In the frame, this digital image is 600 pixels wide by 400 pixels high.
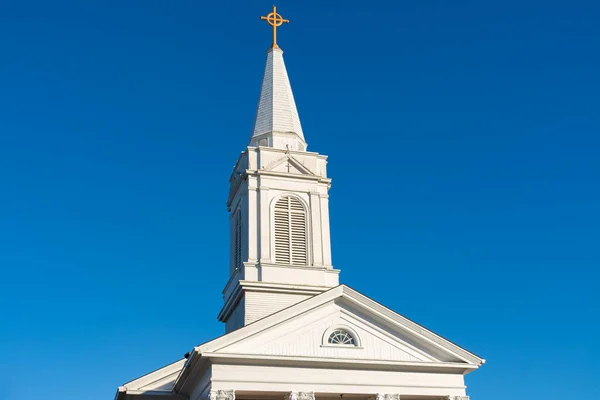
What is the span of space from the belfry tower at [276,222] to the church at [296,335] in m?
0.05

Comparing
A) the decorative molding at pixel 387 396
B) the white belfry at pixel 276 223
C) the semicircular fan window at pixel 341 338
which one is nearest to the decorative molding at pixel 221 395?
the semicircular fan window at pixel 341 338

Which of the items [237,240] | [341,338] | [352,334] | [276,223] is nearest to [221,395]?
[341,338]

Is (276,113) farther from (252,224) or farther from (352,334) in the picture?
(352,334)

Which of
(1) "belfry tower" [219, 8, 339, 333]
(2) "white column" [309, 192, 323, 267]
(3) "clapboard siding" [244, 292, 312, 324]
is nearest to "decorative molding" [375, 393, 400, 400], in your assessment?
(3) "clapboard siding" [244, 292, 312, 324]

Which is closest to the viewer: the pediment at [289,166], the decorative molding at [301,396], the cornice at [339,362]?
the cornice at [339,362]

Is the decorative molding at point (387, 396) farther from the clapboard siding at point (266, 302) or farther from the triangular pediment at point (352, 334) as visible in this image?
the clapboard siding at point (266, 302)

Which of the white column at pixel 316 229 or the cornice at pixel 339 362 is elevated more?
the white column at pixel 316 229

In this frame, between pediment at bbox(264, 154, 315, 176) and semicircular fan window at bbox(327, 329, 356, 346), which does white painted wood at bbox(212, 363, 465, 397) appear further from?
pediment at bbox(264, 154, 315, 176)

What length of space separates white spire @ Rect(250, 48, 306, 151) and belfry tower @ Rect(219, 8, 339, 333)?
48mm

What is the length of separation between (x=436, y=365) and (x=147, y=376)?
11.9 m

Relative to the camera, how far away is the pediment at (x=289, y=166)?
35.0m

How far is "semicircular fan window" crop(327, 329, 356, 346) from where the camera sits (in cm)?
2744

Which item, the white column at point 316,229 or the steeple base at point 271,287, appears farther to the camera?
the white column at point 316,229

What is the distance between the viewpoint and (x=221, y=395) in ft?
82.6
